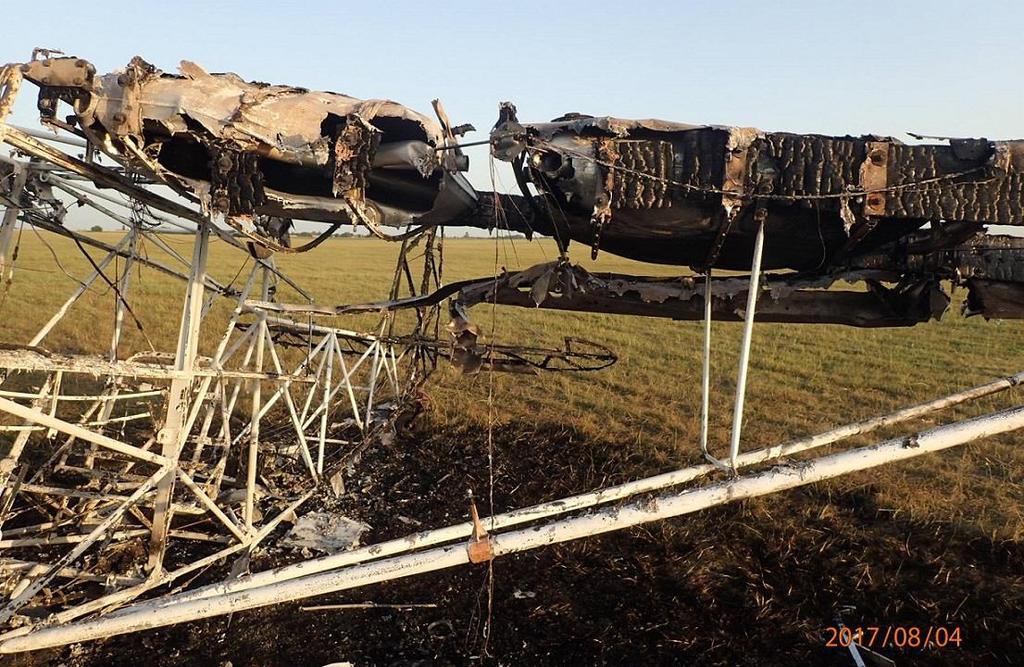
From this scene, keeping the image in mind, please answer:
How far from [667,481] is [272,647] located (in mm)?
3700

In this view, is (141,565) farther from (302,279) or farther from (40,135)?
(302,279)

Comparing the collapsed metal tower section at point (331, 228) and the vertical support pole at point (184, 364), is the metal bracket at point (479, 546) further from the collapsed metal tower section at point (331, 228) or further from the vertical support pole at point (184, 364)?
the vertical support pole at point (184, 364)

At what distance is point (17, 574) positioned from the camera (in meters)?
5.48

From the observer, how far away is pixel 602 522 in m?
3.84

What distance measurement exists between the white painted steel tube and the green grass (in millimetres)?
1367

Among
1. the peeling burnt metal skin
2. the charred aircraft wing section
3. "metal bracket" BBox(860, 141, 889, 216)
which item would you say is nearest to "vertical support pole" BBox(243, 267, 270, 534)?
the charred aircraft wing section

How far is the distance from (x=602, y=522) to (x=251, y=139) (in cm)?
315

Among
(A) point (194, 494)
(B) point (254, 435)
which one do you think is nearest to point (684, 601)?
(B) point (254, 435)

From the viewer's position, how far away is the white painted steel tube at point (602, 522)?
378 cm

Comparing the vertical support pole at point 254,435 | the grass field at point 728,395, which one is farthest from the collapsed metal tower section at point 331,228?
the grass field at point 728,395

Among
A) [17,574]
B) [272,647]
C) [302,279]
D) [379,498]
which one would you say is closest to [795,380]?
[379,498]
